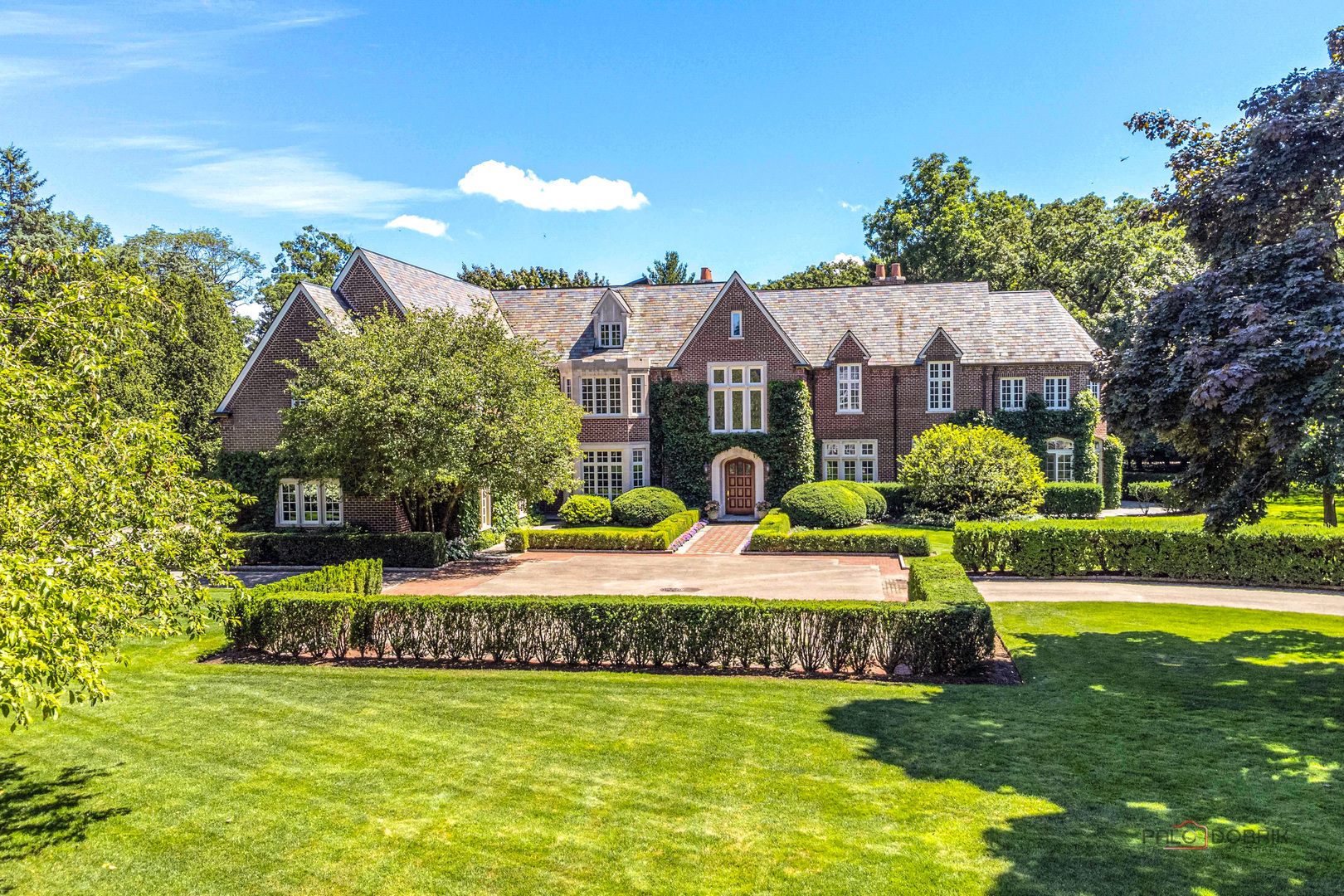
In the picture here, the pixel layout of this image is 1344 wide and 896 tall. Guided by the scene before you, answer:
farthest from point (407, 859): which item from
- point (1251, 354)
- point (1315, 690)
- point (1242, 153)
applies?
point (1242, 153)

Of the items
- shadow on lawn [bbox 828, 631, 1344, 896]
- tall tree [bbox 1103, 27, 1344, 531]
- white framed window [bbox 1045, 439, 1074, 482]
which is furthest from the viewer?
white framed window [bbox 1045, 439, 1074, 482]

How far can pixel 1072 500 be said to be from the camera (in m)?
33.8

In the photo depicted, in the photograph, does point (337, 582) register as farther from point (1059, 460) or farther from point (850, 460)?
point (1059, 460)

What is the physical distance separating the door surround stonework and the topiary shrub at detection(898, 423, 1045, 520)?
273 inches

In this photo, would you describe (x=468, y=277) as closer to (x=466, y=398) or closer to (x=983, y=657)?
(x=466, y=398)

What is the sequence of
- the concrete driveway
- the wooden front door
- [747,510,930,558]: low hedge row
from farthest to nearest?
1. the wooden front door
2. [747,510,930,558]: low hedge row
3. the concrete driveway

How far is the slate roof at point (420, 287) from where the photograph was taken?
30.4m

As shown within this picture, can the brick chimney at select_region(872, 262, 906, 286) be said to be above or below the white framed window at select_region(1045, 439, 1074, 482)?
above

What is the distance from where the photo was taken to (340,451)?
2369cm

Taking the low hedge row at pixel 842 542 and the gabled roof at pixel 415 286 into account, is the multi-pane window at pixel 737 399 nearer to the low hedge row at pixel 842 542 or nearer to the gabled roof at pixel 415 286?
the low hedge row at pixel 842 542

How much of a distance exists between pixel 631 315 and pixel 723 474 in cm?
893

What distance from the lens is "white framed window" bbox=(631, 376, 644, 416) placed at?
3644 centimetres

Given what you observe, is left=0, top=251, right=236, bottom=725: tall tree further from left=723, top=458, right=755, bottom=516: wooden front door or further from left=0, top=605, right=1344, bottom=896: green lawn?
left=723, top=458, right=755, bottom=516: wooden front door

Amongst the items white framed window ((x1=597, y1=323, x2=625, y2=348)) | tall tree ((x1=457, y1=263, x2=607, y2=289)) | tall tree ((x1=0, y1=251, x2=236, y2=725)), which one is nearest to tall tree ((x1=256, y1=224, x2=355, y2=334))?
tall tree ((x1=457, y1=263, x2=607, y2=289))
